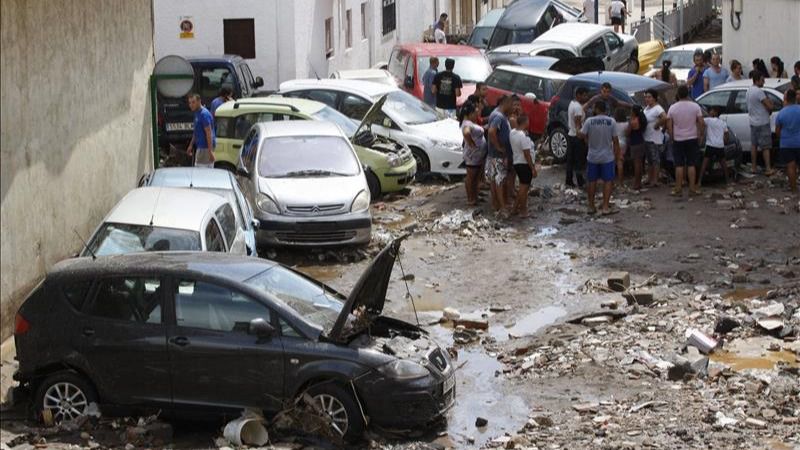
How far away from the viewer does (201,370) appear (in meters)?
12.1

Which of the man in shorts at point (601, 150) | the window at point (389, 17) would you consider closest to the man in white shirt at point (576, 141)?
the man in shorts at point (601, 150)

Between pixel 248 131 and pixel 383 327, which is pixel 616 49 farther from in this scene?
pixel 383 327

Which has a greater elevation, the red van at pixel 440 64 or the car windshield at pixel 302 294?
the red van at pixel 440 64

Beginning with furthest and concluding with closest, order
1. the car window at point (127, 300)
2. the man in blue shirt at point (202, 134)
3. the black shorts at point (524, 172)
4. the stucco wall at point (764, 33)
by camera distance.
A: 1. the stucco wall at point (764, 33)
2. the man in blue shirt at point (202, 134)
3. the black shorts at point (524, 172)
4. the car window at point (127, 300)

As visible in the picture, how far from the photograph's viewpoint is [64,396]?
12.2 m

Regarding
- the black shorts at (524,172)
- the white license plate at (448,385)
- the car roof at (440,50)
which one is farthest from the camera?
the car roof at (440,50)

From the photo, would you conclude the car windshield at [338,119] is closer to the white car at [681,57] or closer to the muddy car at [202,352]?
the white car at [681,57]

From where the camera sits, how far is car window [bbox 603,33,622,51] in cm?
3625

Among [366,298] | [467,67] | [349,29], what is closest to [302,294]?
[366,298]

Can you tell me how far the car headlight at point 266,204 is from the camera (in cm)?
1942

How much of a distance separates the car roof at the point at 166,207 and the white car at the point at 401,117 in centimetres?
784

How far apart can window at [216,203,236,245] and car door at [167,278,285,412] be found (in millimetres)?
3645

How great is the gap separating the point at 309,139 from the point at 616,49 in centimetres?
1684

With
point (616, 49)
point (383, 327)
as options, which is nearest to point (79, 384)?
point (383, 327)
